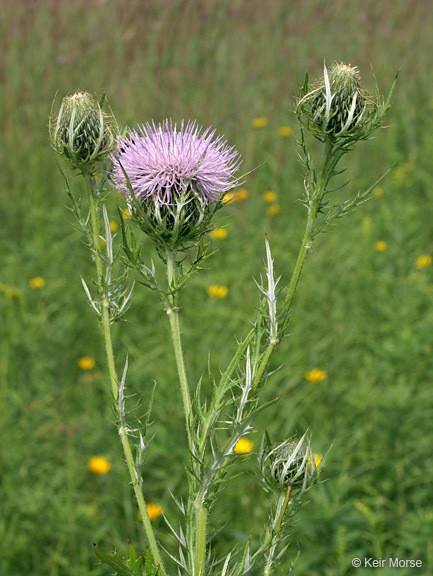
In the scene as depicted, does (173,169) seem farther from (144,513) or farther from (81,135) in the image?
(144,513)

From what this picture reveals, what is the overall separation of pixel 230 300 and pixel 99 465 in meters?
1.42

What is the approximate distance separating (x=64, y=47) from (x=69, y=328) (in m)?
3.45

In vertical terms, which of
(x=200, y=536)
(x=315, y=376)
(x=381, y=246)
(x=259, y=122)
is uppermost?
(x=259, y=122)

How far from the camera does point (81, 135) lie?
136 cm

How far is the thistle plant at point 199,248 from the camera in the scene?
1.22 m

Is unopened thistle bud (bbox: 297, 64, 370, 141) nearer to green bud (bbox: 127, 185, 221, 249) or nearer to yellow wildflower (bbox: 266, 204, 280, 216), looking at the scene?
green bud (bbox: 127, 185, 221, 249)

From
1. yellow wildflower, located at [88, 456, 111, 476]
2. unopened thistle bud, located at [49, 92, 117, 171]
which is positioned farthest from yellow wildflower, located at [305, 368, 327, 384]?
unopened thistle bud, located at [49, 92, 117, 171]

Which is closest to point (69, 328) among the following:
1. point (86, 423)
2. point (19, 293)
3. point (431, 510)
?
point (19, 293)

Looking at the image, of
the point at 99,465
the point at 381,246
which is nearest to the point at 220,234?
the point at 381,246

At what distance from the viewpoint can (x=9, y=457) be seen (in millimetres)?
2791

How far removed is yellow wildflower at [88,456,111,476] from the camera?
269 centimetres

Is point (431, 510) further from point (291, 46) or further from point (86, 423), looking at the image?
point (291, 46)

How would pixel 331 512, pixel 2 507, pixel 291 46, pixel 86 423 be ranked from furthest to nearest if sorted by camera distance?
pixel 291 46
pixel 86 423
pixel 2 507
pixel 331 512

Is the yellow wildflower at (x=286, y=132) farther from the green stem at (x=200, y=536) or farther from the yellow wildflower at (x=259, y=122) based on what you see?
the green stem at (x=200, y=536)
